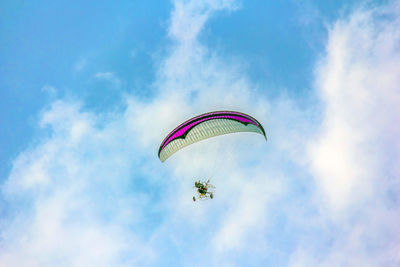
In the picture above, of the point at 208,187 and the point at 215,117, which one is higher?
the point at 215,117

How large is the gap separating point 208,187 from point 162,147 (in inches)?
286

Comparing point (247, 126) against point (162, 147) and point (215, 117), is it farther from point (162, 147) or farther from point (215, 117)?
point (162, 147)

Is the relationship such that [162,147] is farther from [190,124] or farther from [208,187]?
[208,187]

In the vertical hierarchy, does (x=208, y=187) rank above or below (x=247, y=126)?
below

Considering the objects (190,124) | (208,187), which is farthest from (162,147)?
(208,187)

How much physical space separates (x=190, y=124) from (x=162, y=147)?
4.58 meters

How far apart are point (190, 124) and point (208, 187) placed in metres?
7.91

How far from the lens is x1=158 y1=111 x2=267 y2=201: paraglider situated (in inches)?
1620

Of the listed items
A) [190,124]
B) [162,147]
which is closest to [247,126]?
[190,124]

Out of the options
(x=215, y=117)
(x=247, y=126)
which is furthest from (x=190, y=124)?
(x=247, y=126)

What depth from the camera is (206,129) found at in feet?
137

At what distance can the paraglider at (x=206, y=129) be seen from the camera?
4116 cm

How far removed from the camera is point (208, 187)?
4353 cm

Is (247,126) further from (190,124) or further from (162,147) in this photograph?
(162,147)
